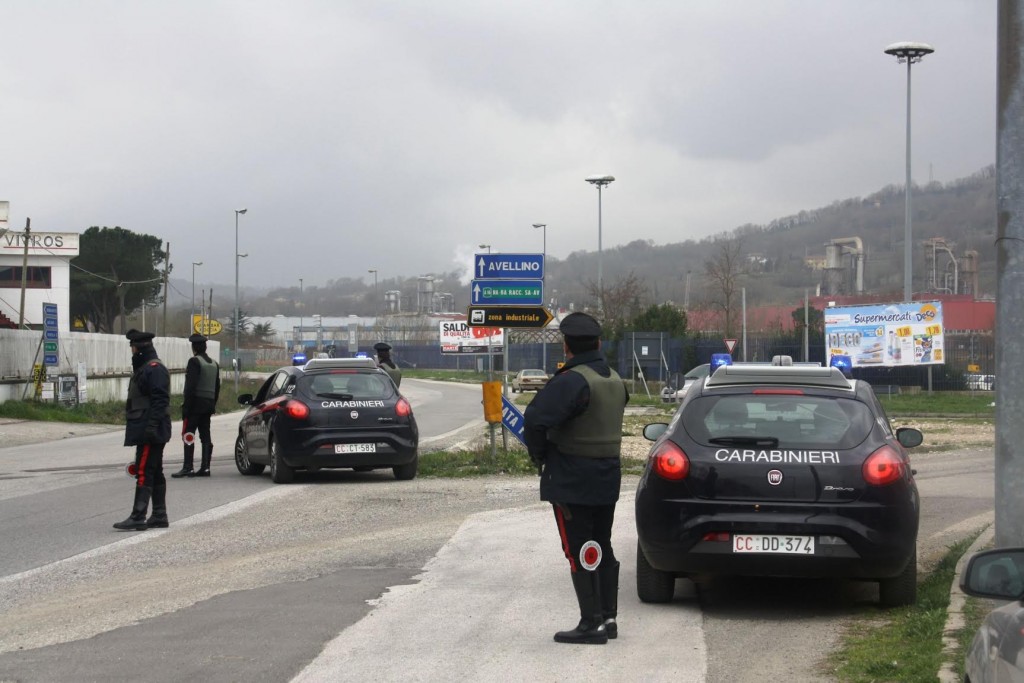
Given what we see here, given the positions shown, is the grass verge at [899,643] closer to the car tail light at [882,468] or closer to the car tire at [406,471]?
the car tail light at [882,468]

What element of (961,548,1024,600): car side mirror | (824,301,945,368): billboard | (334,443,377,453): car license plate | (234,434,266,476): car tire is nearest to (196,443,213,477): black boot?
(234,434,266,476): car tire

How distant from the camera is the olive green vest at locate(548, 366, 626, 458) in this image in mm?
6984

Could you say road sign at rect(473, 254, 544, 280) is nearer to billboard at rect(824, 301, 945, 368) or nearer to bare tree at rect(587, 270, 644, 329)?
billboard at rect(824, 301, 945, 368)

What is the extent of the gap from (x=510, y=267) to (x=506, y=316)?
0.70 meters

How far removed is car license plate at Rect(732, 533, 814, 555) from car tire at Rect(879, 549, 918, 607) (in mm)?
738

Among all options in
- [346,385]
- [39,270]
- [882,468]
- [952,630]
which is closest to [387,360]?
[346,385]

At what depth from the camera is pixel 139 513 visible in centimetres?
1164

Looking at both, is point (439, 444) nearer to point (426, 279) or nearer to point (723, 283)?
point (723, 283)

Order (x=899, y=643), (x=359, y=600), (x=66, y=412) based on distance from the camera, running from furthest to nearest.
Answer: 1. (x=66, y=412)
2. (x=359, y=600)
3. (x=899, y=643)

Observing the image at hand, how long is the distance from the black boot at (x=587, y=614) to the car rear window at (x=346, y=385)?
9.09 metres

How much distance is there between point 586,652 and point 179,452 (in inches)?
689

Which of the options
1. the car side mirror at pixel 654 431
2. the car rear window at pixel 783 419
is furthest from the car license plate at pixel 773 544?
the car side mirror at pixel 654 431

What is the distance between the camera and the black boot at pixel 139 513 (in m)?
11.6

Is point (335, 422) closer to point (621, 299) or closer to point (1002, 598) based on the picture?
point (1002, 598)
